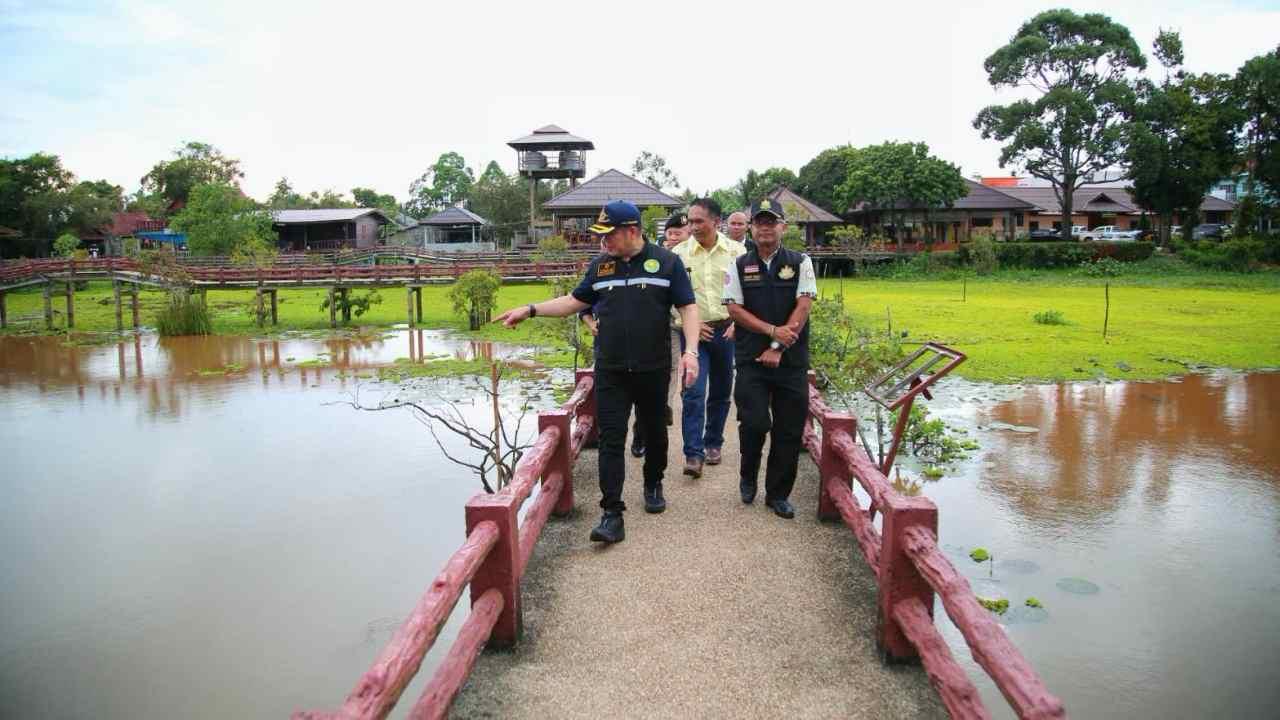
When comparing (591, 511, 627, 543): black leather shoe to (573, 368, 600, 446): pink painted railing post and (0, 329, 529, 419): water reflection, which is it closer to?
(573, 368, 600, 446): pink painted railing post

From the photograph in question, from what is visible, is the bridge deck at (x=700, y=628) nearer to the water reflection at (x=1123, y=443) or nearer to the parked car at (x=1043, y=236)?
the water reflection at (x=1123, y=443)

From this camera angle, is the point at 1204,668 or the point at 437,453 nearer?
the point at 1204,668

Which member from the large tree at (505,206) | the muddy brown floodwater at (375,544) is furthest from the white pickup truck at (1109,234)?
the muddy brown floodwater at (375,544)

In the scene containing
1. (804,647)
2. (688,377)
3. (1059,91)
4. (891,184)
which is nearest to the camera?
(804,647)

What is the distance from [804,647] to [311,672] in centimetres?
313

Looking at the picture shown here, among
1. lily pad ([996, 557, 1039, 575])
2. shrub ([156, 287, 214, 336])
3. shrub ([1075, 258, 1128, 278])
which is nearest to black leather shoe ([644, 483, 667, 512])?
lily pad ([996, 557, 1039, 575])

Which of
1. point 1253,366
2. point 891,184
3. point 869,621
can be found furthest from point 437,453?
point 891,184

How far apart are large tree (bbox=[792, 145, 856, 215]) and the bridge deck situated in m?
40.6

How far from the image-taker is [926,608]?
3.46m

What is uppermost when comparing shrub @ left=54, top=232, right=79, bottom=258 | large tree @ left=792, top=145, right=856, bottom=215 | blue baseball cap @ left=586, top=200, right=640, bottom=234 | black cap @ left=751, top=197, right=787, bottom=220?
large tree @ left=792, top=145, right=856, bottom=215

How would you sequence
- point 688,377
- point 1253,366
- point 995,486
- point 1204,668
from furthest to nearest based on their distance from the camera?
point 1253,366 → point 995,486 → point 1204,668 → point 688,377

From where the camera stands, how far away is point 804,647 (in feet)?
11.9

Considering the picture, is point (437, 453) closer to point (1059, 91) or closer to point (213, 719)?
point (213, 719)

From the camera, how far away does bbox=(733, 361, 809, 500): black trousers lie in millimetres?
4887
